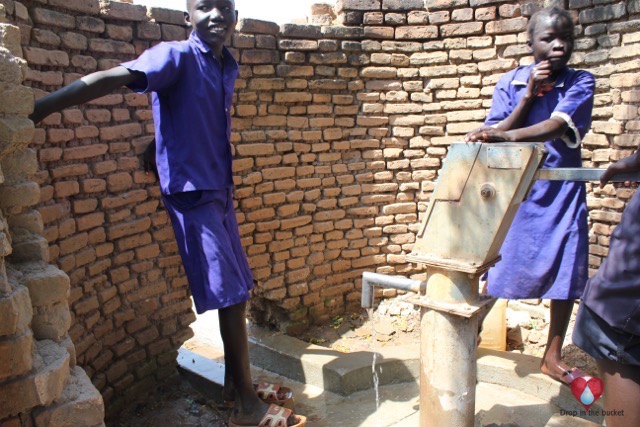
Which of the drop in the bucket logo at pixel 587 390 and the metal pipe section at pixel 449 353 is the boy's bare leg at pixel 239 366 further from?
the drop in the bucket logo at pixel 587 390

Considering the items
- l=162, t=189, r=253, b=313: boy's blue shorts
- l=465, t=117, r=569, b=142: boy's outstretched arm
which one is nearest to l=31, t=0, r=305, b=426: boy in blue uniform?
l=162, t=189, r=253, b=313: boy's blue shorts

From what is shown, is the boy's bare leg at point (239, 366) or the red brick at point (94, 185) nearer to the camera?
the boy's bare leg at point (239, 366)

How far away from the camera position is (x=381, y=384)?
363cm

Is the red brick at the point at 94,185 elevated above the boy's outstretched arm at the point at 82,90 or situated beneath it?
situated beneath

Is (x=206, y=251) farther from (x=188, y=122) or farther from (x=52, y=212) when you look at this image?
(x=52, y=212)

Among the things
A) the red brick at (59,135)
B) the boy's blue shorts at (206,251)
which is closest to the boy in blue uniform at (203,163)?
the boy's blue shorts at (206,251)

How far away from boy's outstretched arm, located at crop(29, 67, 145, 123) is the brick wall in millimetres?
723

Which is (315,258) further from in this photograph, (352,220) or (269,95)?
(269,95)

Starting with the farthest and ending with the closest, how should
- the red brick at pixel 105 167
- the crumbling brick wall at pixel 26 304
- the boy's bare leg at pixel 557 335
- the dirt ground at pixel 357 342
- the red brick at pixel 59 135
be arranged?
1. the dirt ground at pixel 357 342
2. the red brick at pixel 105 167
3. the boy's bare leg at pixel 557 335
4. the red brick at pixel 59 135
5. the crumbling brick wall at pixel 26 304

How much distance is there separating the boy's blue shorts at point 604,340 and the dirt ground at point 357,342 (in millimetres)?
1810

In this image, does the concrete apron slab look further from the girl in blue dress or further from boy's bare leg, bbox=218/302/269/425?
boy's bare leg, bbox=218/302/269/425


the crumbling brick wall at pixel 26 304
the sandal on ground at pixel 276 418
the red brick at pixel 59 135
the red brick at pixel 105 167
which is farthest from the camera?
the red brick at pixel 105 167

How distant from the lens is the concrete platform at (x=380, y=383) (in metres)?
3.18

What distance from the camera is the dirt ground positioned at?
10.8ft
